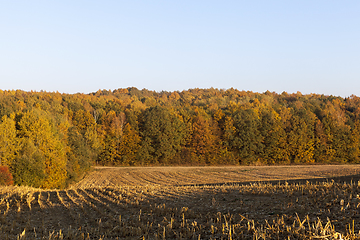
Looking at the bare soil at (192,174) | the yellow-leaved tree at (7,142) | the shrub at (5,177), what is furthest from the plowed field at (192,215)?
the bare soil at (192,174)

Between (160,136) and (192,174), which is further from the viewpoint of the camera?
(160,136)

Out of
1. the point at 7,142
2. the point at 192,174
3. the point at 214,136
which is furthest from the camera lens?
the point at 214,136

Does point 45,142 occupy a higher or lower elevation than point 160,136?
lower

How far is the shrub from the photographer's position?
30.9 metres

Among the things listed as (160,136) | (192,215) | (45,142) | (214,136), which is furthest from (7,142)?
(214,136)

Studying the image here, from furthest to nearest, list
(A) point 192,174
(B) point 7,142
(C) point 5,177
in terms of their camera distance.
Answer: (A) point 192,174, (B) point 7,142, (C) point 5,177

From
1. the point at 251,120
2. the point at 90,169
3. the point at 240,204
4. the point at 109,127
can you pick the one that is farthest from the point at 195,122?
the point at 240,204

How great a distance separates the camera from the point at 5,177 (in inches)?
1232

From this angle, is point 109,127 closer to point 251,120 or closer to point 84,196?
point 251,120

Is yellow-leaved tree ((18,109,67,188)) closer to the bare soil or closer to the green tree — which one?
the bare soil

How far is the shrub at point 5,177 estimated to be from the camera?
1218 inches

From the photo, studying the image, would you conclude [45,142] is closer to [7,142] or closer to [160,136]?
[7,142]

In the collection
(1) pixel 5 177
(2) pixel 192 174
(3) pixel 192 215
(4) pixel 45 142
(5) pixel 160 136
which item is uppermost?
(5) pixel 160 136

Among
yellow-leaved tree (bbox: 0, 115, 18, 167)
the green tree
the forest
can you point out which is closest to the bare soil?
the green tree
